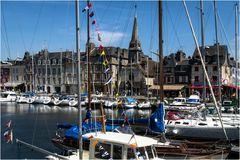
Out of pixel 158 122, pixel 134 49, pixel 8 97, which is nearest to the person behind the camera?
pixel 158 122

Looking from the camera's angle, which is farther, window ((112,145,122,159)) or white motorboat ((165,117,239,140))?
white motorboat ((165,117,239,140))

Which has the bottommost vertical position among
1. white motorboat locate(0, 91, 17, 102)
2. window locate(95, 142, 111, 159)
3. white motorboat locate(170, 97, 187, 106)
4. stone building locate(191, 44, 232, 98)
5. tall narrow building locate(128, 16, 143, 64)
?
white motorboat locate(0, 91, 17, 102)

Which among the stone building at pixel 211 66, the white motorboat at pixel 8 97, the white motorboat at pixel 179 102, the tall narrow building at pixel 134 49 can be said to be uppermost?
the tall narrow building at pixel 134 49

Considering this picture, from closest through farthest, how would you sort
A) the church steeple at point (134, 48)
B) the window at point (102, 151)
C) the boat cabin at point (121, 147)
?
the boat cabin at point (121, 147) → the window at point (102, 151) → the church steeple at point (134, 48)

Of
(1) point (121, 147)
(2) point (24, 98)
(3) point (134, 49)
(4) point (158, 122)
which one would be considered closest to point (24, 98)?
(2) point (24, 98)

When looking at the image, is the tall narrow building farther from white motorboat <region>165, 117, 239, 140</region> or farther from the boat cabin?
the boat cabin

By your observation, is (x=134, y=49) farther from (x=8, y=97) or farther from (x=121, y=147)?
(x=121, y=147)

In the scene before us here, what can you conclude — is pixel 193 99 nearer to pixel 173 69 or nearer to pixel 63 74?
pixel 173 69

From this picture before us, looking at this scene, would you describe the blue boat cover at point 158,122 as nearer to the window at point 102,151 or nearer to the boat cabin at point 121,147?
the boat cabin at point 121,147

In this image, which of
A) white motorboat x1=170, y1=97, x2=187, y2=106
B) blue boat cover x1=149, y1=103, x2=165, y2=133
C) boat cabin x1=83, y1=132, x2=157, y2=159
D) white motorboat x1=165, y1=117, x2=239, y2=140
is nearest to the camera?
boat cabin x1=83, y1=132, x2=157, y2=159

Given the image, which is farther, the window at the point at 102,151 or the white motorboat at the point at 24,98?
the white motorboat at the point at 24,98

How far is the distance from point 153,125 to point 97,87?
266 ft

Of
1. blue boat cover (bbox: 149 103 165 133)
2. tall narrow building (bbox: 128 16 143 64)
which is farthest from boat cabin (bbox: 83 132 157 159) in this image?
tall narrow building (bbox: 128 16 143 64)

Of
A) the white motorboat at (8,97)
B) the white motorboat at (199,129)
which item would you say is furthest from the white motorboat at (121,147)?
the white motorboat at (8,97)
